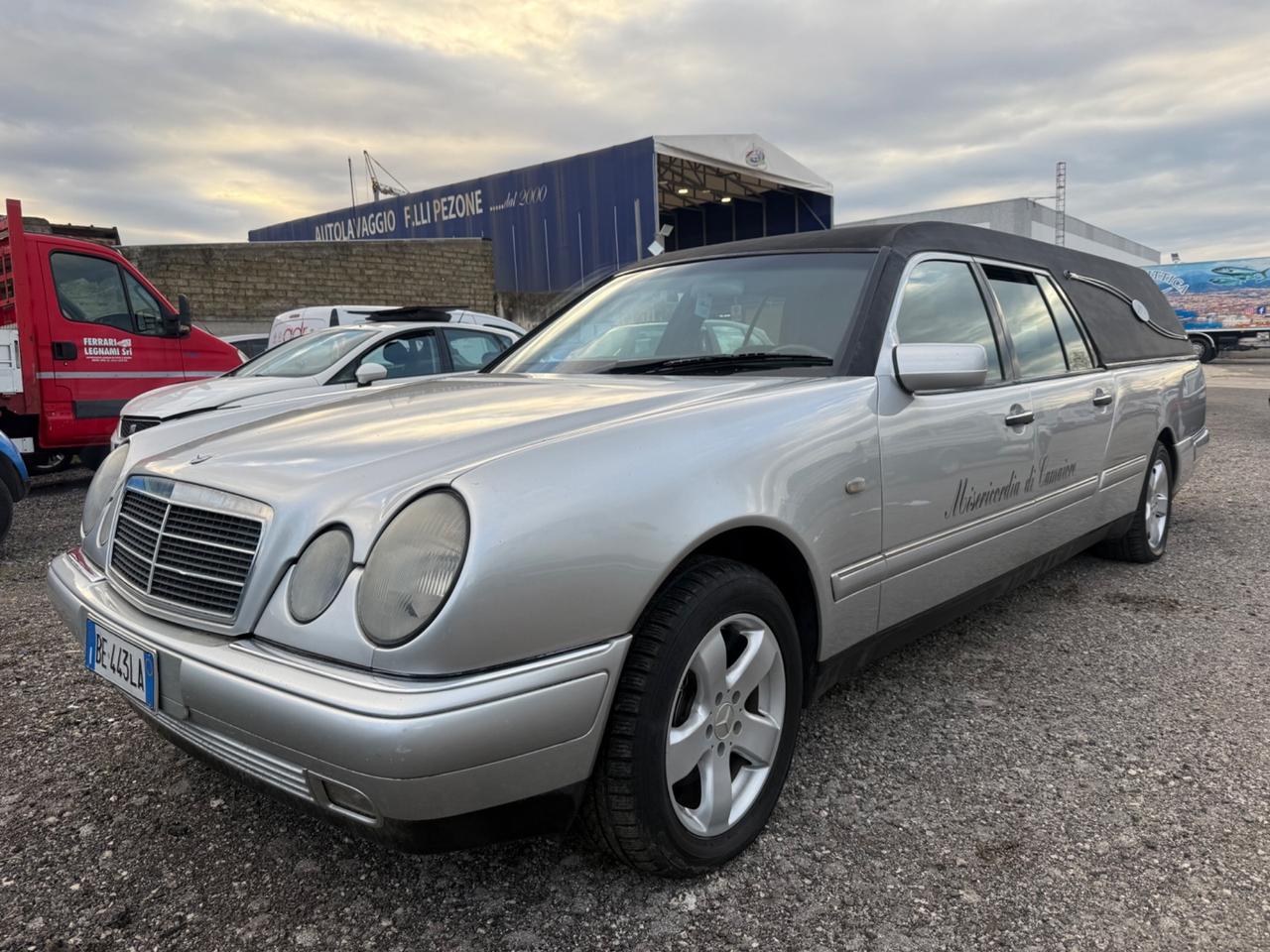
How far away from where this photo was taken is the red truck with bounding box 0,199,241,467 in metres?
6.81

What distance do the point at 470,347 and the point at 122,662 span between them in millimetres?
5377

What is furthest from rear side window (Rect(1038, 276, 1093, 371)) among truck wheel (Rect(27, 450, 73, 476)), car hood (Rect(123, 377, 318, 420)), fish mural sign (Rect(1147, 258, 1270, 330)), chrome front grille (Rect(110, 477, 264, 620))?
fish mural sign (Rect(1147, 258, 1270, 330))

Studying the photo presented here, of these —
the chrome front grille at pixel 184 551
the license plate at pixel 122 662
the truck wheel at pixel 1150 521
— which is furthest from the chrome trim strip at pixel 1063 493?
the license plate at pixel 122 662

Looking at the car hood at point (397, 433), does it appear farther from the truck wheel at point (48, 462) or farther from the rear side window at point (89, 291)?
the truck wheel at point (48, 462)

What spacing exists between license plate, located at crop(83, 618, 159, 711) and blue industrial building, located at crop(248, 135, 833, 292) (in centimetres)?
1819

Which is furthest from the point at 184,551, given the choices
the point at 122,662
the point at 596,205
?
the point at 596,205

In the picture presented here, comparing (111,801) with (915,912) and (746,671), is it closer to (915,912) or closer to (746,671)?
(746,671)

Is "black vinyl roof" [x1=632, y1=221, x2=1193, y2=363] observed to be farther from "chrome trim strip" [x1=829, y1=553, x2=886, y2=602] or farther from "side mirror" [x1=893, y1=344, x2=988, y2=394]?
"chrome trim strip" [x1=829, y1=553, x2=886, y2=602]

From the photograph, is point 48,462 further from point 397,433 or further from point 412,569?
point 412,569

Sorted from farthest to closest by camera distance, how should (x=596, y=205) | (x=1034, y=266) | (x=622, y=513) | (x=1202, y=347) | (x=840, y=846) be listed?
(x=596, y=205), (x=1202, y=347), (x=1034, y=266), (x=840, y=846), (x=622, y=513)

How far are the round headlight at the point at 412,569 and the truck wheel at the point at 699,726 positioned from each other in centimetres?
43

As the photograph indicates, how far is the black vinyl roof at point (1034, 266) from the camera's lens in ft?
8.82

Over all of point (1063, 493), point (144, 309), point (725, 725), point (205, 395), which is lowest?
point (725, 725)

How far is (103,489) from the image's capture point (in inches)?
95.0
